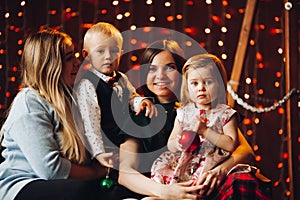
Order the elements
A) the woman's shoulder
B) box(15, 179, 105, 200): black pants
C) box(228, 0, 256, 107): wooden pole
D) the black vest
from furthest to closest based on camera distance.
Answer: box(228, 0, 256, 107): wooden pole < the black vest < the woman's shoulder < box(15, 179, 105, 200): black pants

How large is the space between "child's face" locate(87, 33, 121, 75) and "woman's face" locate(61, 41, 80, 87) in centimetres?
5

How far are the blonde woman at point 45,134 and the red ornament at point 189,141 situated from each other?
0.25 metres

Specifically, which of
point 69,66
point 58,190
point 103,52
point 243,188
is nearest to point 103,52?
point 103,52

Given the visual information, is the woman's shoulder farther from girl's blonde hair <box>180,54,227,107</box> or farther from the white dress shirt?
girl's blonde hair <box>180,54,227,107</box>

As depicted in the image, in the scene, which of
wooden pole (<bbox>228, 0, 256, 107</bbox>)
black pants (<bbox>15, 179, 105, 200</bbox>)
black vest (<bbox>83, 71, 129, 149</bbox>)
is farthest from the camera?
wooden pole (<bbox>228, 0, 256, 107</bbox>)

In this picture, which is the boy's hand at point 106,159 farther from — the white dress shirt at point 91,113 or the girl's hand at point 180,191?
the girl's hand at point 180,191

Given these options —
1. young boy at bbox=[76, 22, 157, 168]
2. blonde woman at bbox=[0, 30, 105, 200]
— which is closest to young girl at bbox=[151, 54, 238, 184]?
young boy at bbox=[76, 22, 157, 168]

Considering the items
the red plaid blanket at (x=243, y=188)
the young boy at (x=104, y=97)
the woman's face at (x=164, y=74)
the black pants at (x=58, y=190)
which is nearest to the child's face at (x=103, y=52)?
the young boy at (x=104, y=97)

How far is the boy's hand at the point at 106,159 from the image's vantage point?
1559mm

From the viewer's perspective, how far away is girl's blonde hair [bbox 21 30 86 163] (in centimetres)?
153

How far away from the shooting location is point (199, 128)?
1545 millimetres

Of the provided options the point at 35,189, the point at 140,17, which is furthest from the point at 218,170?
the point at 140,17

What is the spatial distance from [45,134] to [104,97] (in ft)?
0.73

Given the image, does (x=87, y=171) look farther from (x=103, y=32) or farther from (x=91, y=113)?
(x=103, y=32)
